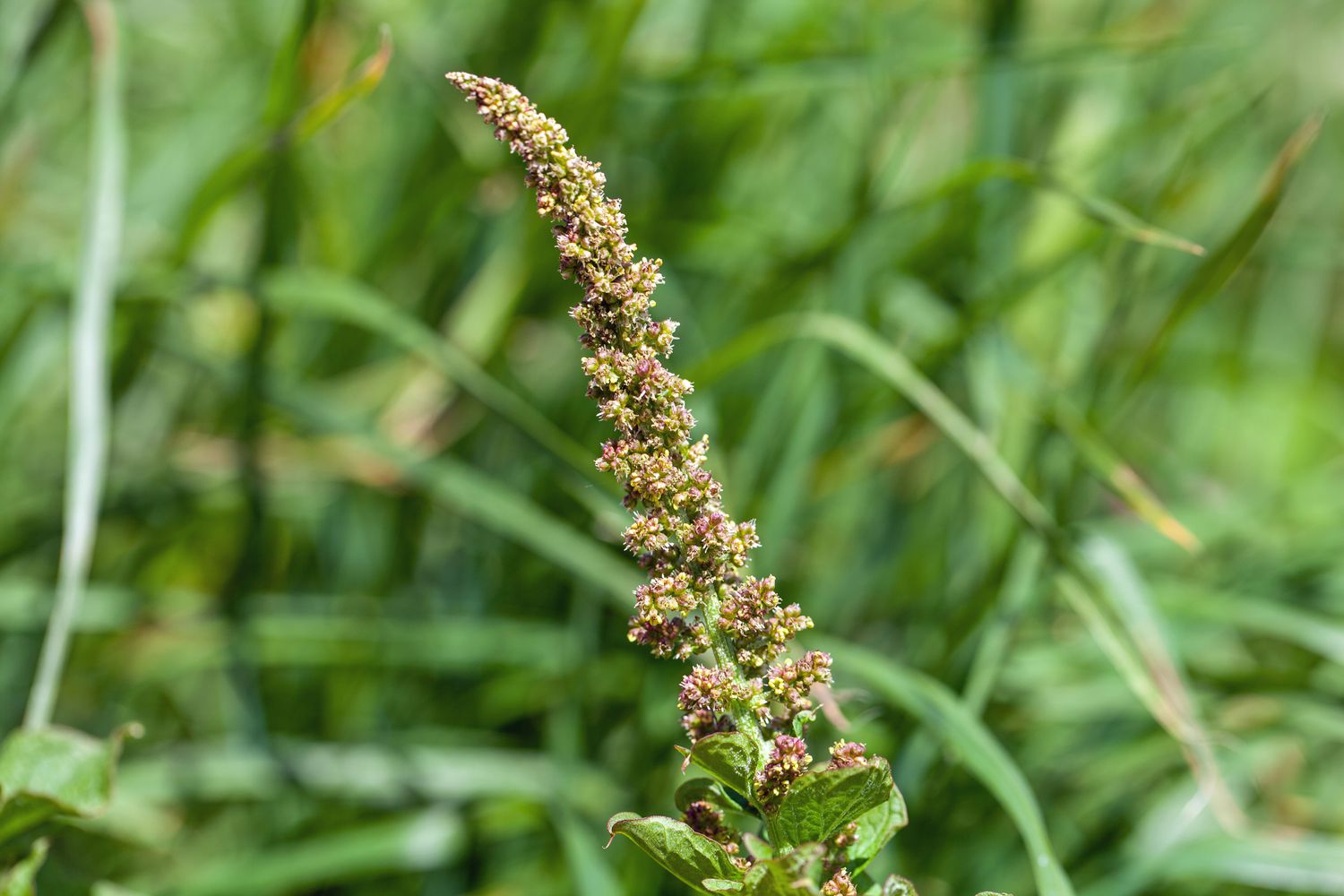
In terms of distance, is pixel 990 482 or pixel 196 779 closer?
pixel 990 482

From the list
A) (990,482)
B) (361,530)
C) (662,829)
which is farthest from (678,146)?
(662,829)

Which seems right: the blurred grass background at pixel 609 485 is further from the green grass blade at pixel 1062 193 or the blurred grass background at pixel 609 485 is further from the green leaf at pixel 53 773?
the green leaf at pixel 53 773

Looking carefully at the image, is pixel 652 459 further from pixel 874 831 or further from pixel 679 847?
pixel 874 831

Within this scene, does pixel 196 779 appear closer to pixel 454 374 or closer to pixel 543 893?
pixel 543 893

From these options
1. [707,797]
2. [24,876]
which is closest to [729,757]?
[707,797]

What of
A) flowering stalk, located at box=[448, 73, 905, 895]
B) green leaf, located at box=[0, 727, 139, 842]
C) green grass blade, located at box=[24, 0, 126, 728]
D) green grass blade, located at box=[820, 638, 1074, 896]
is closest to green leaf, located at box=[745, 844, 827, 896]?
flowering stalk, located at box=[448, 73, 905, 895]

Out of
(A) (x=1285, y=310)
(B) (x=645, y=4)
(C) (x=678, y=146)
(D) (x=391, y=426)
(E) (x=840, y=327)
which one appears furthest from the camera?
(A) (x=1285, y=310)

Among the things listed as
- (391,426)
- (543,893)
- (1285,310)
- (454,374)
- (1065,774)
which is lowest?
(543,893)

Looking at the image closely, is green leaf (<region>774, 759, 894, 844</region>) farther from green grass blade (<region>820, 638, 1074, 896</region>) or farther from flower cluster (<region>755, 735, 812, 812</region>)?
green grass blade (<region>820, 638, 1074, 896</region>)
